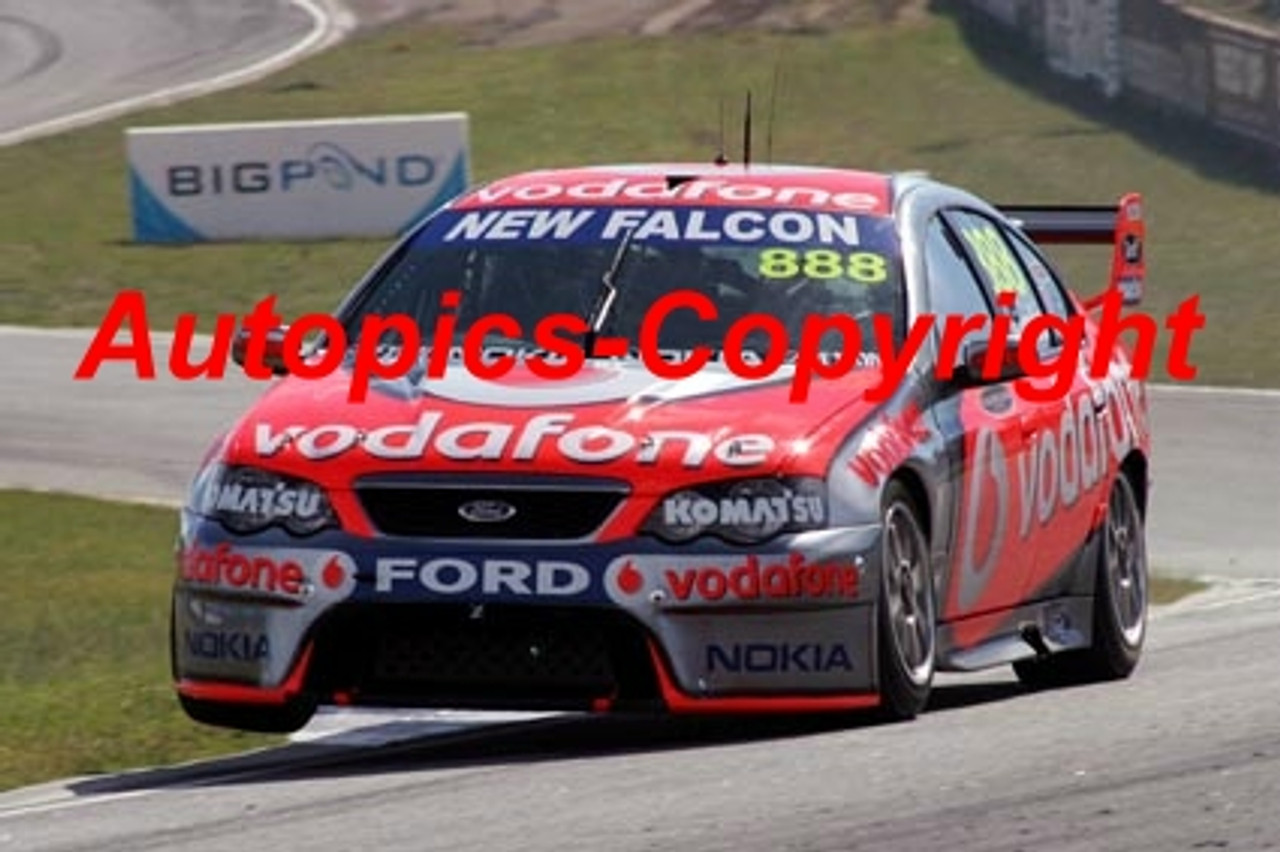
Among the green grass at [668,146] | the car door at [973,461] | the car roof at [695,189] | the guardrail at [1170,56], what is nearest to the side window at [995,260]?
the car door at [973,461]

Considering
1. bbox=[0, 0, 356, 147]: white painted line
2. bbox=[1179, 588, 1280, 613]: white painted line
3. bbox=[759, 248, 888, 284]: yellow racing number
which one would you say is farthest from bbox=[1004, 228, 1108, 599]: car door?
bbox=[0, 0, 356, 147]: white painted line

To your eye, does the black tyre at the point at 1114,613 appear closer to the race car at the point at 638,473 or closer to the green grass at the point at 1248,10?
the race car at the point at 638,473

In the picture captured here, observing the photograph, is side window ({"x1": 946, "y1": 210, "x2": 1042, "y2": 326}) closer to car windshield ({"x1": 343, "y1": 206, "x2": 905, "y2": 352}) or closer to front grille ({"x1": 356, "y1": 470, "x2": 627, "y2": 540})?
car windshield ({"x1": 343, "y1": 206, "x2": 905, "y2": 352})

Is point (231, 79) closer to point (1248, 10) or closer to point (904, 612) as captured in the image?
point (1248, 10)

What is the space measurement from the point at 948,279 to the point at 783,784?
2639mm

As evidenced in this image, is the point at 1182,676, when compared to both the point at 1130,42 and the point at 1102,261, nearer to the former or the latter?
the point at 1102,261

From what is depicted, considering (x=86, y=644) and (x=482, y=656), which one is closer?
(x=482, y=656)

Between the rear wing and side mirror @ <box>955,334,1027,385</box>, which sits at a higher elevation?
side mirror @ <box>955,334,1027,385</box>

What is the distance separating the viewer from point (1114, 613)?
36.0ft

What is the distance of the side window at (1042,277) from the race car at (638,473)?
0.68 m

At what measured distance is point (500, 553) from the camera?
8727 millimetres

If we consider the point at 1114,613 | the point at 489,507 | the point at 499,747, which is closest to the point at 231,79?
the point at 1114,613

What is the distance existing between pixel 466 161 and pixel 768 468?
22580 mm

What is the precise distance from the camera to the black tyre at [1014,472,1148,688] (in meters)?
10.9
